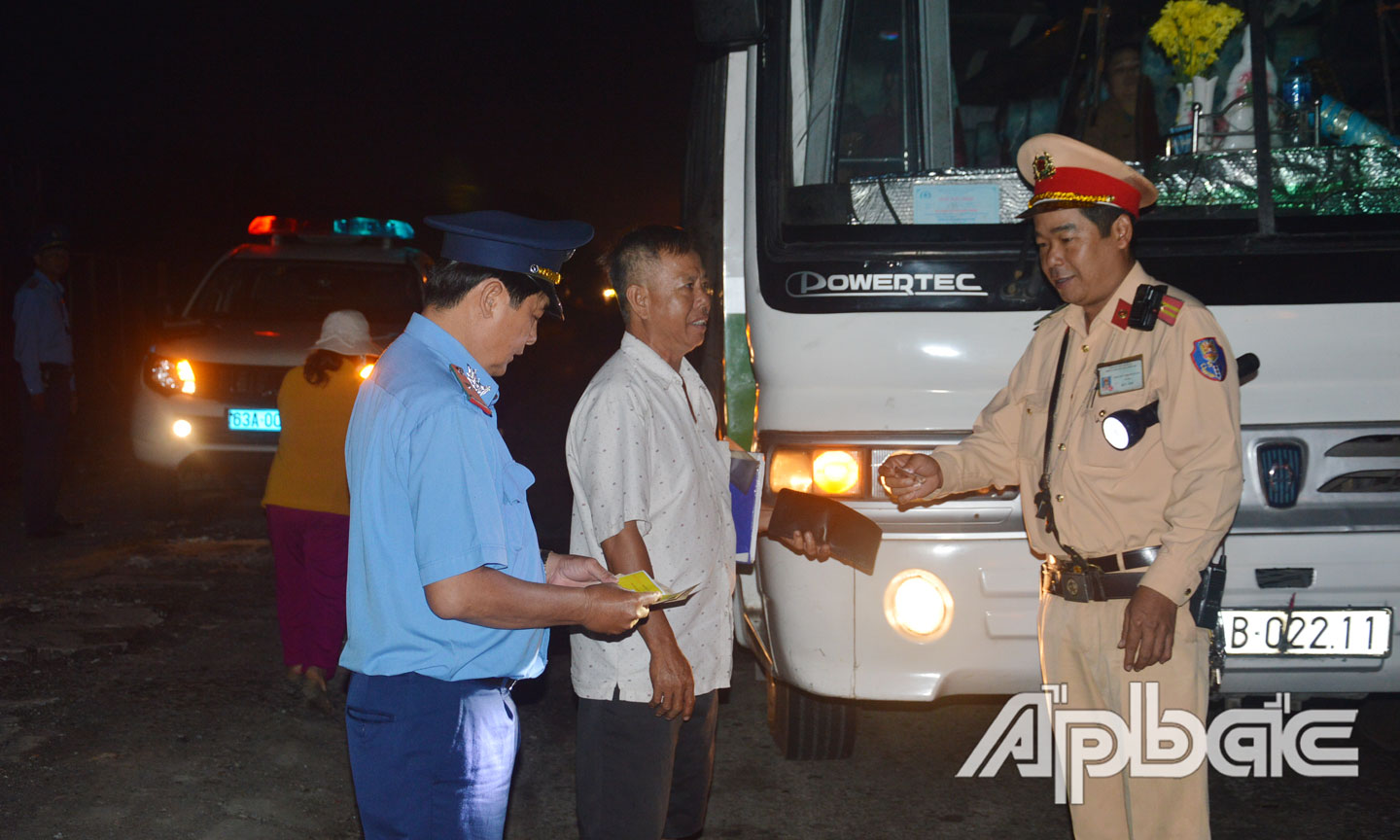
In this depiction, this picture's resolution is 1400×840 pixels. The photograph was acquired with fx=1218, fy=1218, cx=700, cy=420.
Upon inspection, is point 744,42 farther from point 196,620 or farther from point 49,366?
point 49,366

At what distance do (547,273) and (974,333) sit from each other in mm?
1526

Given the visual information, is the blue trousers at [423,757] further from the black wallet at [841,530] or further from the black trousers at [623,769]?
the black wallet at [841,530]

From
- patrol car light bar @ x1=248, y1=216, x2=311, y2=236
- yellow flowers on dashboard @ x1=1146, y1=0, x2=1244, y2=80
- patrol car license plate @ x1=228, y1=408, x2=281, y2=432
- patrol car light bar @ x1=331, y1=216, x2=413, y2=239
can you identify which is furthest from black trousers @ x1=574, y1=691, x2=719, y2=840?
patrol car light bar @ x1=248, y1=216, x2=311, y2=236

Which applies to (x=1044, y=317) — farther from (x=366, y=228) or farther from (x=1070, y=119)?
(x=366, y=228)

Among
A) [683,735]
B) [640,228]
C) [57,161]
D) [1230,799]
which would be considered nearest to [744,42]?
[640,228]

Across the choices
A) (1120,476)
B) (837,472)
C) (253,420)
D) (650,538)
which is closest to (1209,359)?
(1120,476)

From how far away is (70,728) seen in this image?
15.9ft

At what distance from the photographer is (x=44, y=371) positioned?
810cm

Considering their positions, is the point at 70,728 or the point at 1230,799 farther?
the point at 70,728

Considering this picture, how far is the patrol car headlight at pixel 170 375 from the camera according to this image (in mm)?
8461

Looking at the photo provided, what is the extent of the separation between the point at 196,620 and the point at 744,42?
4.58 m

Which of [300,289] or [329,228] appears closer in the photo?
[300,289]

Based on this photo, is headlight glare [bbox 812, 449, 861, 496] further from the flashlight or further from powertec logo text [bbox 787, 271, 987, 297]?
the flashlight

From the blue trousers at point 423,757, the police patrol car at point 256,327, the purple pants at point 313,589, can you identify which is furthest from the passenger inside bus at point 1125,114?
the police patrol car at point 256,327
